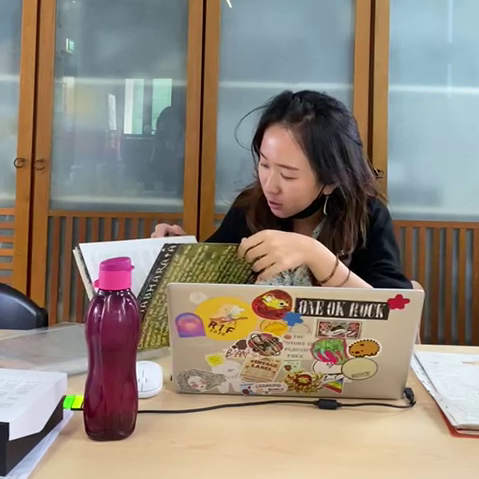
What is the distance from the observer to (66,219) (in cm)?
207

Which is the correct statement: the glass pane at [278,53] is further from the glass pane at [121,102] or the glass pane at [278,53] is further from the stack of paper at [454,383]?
the stack of paper at [454,383]

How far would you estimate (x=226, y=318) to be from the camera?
0.73 m

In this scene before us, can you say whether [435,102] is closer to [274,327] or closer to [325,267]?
[325,267]

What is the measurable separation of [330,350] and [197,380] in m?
0.19

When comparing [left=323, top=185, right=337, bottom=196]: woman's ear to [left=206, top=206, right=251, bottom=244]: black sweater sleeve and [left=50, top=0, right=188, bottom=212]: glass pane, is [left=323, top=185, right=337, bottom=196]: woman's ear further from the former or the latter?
[left=50, top=0, right=188, bottom=212]: glass pane

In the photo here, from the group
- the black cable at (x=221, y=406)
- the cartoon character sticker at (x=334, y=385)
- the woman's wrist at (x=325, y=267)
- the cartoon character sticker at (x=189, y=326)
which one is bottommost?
the black cable at (x=221, y=406)

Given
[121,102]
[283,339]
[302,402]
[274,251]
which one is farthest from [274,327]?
[121,102]

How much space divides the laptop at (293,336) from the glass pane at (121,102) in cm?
135

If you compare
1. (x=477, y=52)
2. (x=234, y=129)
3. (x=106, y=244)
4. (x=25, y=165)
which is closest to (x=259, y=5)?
(x=234, y=129)

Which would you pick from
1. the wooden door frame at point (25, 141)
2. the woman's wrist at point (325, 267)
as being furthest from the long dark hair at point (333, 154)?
the wooden door frame at point (25, 141)

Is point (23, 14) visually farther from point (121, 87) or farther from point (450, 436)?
point (450, 436)

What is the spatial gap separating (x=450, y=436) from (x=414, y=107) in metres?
1.56

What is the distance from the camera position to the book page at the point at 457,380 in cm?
74

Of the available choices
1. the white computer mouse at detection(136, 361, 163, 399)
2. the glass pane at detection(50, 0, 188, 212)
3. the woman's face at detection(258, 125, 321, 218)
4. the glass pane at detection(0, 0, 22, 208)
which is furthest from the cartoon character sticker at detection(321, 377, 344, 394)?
the glass pane at detection(0, 0, 22, 208)
